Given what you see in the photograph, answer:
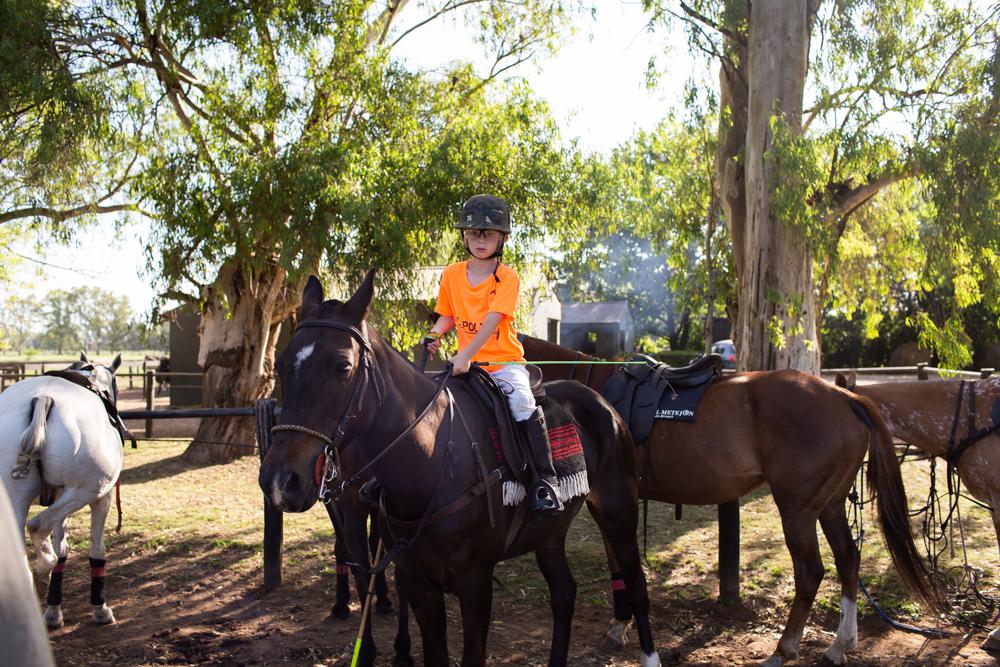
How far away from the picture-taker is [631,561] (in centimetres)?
425

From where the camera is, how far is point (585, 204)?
10.8m

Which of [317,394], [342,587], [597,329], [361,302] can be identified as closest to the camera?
→ [317,394]

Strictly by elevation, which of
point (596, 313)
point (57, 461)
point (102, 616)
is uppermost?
point (596, 313)

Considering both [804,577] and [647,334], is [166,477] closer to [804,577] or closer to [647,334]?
[804,577]

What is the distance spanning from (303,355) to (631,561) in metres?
2.54

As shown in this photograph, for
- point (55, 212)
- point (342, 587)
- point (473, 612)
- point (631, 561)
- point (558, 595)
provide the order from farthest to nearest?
point (55, 212) < point (342, 587) < point (631, 561) < point (558, 595) < point (473, 612)

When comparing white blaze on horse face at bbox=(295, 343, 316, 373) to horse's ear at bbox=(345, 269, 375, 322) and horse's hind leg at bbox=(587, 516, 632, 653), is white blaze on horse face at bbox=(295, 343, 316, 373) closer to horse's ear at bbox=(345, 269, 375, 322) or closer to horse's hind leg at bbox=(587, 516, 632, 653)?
horse's ear at bbox=(345, 269, 375, 322)

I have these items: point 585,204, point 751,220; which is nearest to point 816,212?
point 751,220

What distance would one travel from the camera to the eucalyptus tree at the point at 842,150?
9234 millimetres

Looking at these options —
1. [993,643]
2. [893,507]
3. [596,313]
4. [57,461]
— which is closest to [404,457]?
[57,461]

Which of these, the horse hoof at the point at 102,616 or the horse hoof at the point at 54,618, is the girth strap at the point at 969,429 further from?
the horse hoof at the point at 54,618

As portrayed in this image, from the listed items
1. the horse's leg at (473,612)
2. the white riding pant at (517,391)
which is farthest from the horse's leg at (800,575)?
the horse's leg at (473,612)

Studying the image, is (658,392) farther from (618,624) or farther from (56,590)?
(56,590)

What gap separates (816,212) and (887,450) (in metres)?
5.65
